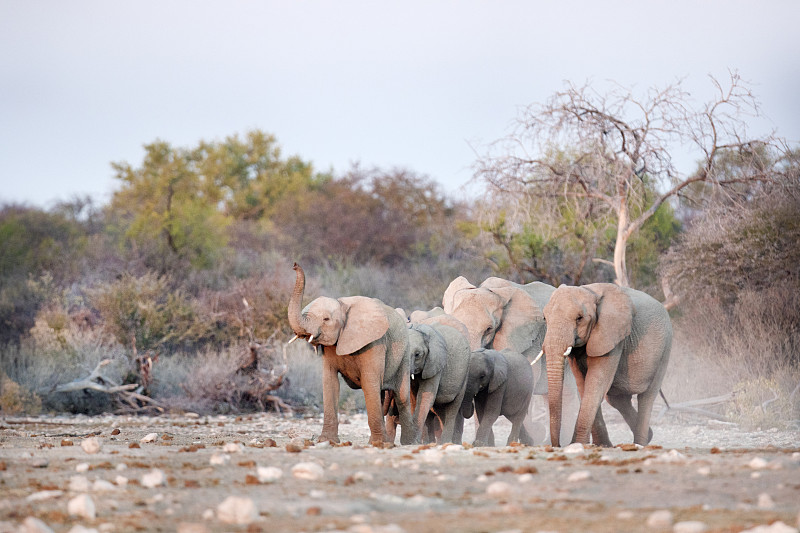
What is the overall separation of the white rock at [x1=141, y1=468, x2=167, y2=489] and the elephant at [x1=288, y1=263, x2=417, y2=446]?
3.55m

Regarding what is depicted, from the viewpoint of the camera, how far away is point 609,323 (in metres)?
11.1

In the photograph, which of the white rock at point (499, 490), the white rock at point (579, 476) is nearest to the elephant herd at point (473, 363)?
the white rock at point (579, 476)

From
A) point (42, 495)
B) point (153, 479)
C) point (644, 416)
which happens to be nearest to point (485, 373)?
point (644, 416)

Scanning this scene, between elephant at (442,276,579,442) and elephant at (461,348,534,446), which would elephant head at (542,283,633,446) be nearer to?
elephant at (461,348,534,446)

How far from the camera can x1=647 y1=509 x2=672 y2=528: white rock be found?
16.4 feet

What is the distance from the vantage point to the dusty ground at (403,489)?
5.20 meters

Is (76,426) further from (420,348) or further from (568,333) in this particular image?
(568,333)

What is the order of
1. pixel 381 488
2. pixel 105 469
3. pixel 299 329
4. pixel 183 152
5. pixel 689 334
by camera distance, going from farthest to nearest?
1. pixel 183 152
2. pixel 689 334
3. pixel 299 329
4. pixel 105 469
5. pixel 381 488

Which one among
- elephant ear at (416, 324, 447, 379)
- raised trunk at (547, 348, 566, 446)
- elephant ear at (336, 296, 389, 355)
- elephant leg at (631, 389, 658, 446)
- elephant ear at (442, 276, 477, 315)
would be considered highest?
elephant ear at (442, 276, 477, 315)

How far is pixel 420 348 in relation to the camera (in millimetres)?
10938

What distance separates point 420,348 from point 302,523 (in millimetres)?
5808

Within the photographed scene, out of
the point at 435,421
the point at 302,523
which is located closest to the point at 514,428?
the point at 435,421

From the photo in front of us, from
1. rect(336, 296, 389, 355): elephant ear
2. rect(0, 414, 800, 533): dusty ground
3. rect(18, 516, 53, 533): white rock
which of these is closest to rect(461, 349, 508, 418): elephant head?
rect(336, 296, 389, 355): elephant ear

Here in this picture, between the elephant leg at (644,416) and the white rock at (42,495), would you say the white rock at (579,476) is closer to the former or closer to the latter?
the white rock at (42,495)
